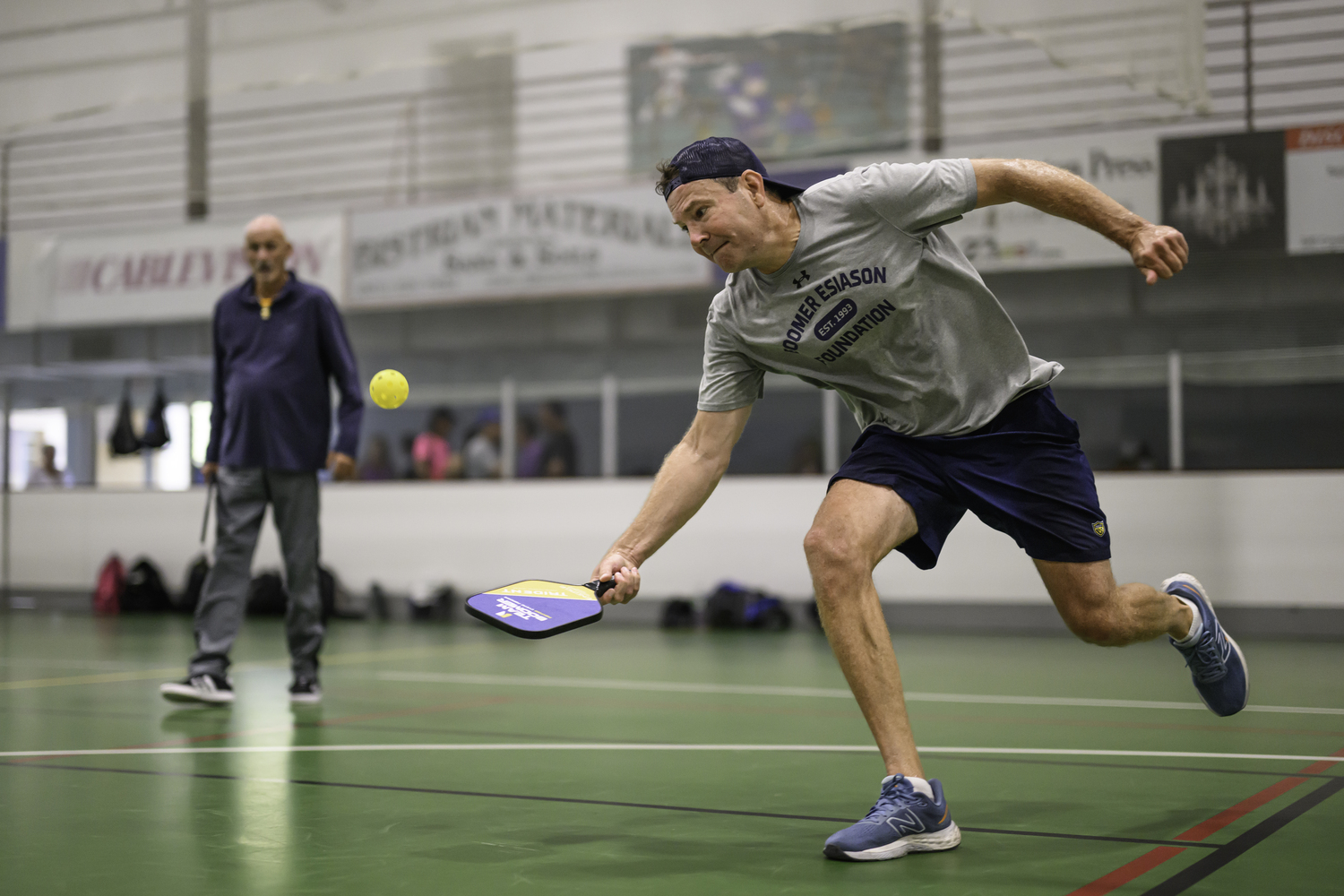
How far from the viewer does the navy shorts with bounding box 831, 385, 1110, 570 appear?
370 cm

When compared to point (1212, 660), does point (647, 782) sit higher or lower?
lower

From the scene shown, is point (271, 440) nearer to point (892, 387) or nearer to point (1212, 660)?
point (892, 387)

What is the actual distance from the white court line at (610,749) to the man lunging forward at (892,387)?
1064 millimetres

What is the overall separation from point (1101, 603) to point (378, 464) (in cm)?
1078

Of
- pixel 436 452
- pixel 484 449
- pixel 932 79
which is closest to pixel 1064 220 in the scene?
pixel 932 79

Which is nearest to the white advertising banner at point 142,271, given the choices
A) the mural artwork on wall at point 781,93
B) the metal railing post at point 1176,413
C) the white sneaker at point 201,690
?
the mural artwork on wall at point 781,93

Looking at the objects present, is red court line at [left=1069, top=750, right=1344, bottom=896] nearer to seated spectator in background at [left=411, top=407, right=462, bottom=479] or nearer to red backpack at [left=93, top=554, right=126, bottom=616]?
seated spectator in background at [left=411, top=407, right=462, bottom=479]

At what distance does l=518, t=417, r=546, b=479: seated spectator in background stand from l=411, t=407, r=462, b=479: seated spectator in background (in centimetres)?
69

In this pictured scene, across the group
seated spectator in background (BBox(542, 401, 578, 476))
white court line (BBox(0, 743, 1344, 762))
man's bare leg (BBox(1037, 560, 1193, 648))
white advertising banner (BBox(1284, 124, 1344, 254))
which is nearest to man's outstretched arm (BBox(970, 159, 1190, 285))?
man's bare leg (BBox(1037, 560, 1193, 648))

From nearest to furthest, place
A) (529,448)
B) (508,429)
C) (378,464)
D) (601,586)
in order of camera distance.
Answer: (601,586) < (529,448) < (508,429) < (378,464)

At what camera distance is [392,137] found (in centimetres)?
1402

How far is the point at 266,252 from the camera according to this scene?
21.4 feet

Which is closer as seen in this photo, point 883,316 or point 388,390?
point 883,316

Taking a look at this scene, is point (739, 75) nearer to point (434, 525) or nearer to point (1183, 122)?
point (1183, 122)
